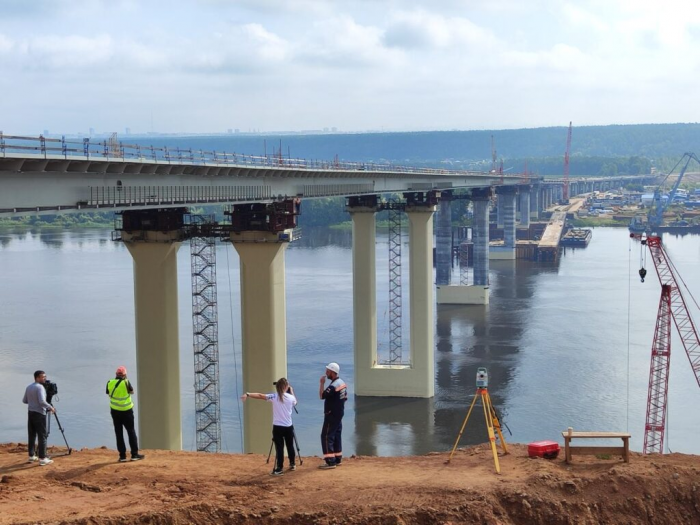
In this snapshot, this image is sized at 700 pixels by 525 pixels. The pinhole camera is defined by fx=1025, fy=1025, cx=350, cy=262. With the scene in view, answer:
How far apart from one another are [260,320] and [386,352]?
23510 millimetres

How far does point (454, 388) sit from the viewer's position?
44.5 metres

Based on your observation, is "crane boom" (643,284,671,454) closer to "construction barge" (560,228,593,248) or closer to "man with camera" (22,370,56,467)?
"man with camera" (22,370,56,467)

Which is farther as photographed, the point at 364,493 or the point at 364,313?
the point at 364,313

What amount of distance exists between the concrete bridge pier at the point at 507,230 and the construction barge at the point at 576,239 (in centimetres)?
1691

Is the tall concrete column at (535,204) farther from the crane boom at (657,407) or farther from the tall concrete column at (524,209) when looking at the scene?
the crane boom at (657,407)

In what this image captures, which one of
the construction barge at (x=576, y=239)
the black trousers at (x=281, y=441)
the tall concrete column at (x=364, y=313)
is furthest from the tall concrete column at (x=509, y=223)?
the black trousers at (x=281, y=441)

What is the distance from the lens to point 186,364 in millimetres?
45500

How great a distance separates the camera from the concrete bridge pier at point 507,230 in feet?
342

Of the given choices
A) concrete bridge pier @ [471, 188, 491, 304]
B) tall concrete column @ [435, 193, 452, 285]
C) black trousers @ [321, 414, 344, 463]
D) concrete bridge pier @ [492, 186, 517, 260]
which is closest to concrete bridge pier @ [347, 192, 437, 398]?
black trousers @ [321, 414, 344, 463]

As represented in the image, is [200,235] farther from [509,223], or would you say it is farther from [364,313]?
[509,223]

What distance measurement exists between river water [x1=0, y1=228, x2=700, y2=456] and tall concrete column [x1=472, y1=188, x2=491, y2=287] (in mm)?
2015

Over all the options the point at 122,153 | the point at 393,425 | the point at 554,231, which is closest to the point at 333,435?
the point at 122,153

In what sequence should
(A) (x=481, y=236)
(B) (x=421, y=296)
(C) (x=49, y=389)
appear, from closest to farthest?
1. (C) (x=49, y=389)
2. (B) (x=421, y=296)
3. (A) (x=481, y=236)

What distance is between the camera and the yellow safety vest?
14.2m
